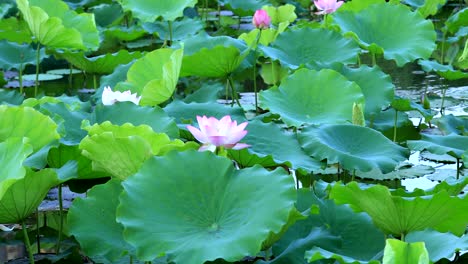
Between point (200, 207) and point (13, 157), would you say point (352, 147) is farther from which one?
point (13, 157)

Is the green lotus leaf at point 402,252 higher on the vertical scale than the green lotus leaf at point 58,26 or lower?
higher

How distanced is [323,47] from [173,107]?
2.00 ft

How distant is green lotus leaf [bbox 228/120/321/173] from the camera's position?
5.68ft

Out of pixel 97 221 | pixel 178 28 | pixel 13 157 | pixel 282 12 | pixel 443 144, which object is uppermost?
pixel 13 157

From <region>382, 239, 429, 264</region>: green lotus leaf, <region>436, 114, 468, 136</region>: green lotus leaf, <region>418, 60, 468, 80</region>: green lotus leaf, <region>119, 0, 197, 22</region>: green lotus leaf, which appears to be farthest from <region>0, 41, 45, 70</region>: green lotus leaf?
<region>382, 239, 429, 264</region>: green lotus leaf

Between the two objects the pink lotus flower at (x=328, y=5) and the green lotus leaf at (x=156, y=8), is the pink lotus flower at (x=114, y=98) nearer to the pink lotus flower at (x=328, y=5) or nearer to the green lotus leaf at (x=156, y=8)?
the pink lotus flower at (x=328, y=5)

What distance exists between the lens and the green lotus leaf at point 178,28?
12.0 feet

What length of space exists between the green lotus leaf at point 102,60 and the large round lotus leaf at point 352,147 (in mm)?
1064

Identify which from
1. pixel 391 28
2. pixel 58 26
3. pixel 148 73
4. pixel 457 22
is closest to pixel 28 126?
pixel 148 73

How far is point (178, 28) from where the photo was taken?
12.2 ft

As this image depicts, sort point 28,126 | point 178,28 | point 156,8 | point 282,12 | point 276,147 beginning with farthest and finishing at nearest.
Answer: point 178,28 → point 282,12 → point 156,8 → point 276,147 → point 28,126

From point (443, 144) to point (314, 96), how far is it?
306 millimetres

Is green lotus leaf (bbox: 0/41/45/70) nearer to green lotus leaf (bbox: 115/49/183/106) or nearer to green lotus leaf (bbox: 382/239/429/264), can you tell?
green lotus leaf (bbox: 115/49/183/106)

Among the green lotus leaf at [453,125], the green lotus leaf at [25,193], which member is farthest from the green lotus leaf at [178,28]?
the green lotus leaf at [25,193]
